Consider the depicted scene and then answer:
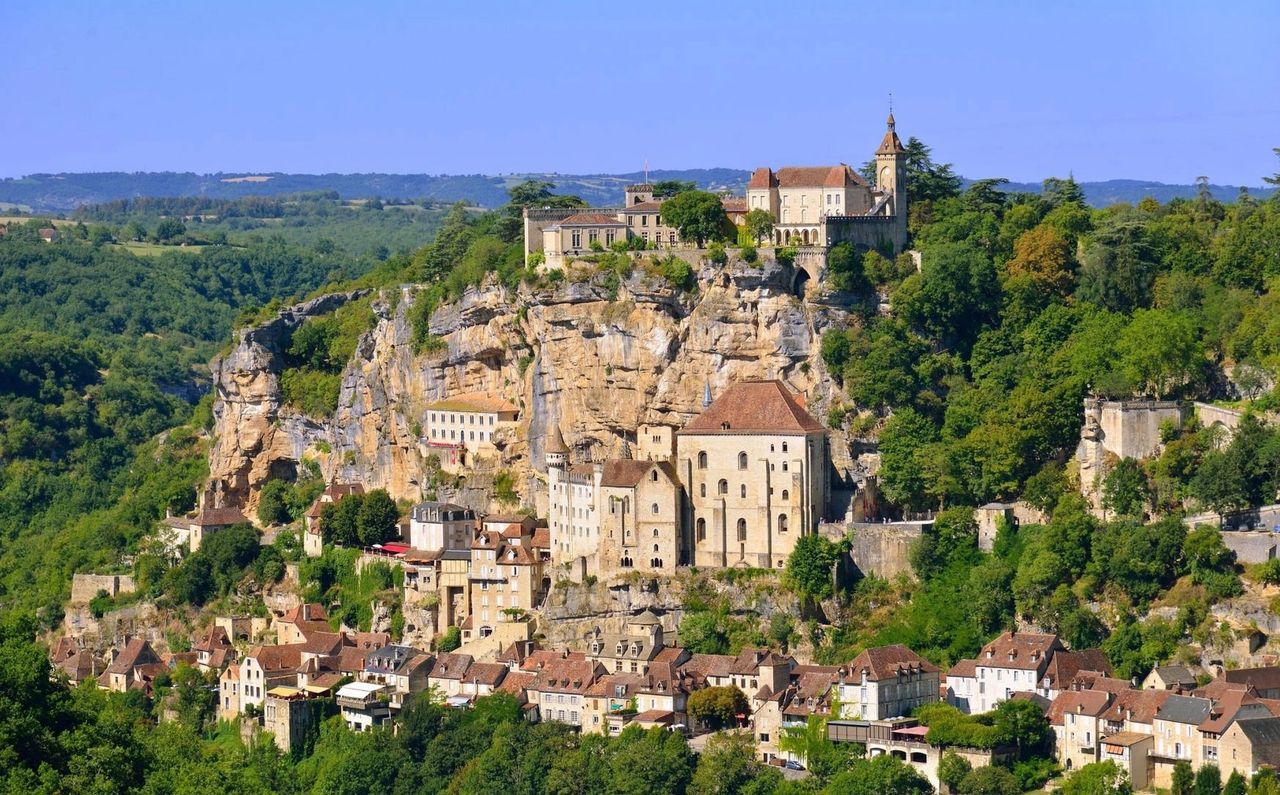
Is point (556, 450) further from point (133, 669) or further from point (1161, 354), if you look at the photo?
point (1161, 354)

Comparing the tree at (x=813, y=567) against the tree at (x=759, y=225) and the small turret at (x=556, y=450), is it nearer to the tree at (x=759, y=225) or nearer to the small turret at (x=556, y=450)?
the small turret at (x=556, y=450)

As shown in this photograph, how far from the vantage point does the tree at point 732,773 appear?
70.0m

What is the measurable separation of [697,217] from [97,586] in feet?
99.2

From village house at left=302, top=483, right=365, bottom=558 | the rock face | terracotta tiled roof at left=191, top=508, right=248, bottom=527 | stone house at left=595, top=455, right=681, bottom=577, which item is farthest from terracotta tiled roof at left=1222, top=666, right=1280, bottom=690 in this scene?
terracotta tiled roof at left=191, top=508, right=248, bottom=527

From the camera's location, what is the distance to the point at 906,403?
268 feet

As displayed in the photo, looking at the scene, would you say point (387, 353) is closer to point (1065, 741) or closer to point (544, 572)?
point (544, 572)

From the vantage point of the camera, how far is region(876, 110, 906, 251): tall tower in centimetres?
8669

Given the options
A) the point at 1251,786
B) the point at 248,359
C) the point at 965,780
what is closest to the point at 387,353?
the point at 248,359

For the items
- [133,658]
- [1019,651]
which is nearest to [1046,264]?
[1019,651]

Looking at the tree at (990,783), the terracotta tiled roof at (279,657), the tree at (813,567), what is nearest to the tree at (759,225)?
the tree at (813,567)

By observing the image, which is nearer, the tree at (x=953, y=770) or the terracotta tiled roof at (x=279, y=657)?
the tree at (x=953, y=770)

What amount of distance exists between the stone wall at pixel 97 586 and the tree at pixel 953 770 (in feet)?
134

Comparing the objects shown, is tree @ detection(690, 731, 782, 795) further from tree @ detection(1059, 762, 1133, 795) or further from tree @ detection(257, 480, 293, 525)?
tree @ detection(257, 480, 293, 525)

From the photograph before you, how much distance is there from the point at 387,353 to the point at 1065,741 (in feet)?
116
